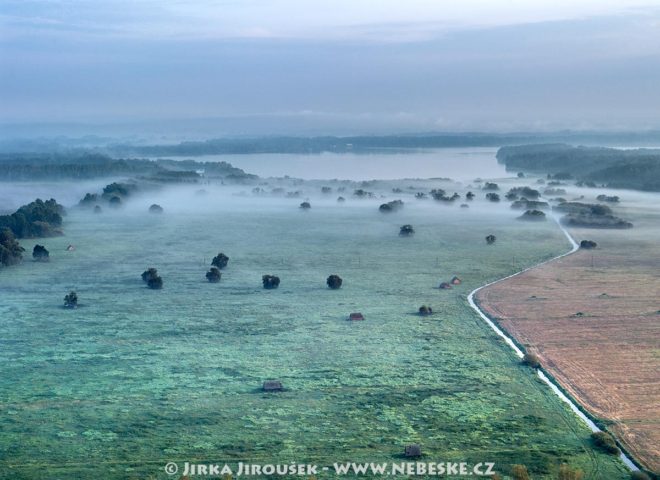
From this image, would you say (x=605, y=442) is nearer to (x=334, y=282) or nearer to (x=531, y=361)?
(x=531, y=361)

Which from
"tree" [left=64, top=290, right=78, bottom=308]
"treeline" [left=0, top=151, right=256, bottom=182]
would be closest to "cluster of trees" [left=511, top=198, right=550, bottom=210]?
"treeline" [left=0, top=151, right=256, bottom=182]

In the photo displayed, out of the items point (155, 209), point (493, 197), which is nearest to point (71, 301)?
point (155, 209)

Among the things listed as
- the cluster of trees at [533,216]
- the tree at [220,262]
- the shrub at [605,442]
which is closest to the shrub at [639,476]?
the shrub at [605,442]

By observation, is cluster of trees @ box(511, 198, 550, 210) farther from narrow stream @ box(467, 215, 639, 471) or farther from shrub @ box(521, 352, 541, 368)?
shrub @ box(521, 352, 541, 368)

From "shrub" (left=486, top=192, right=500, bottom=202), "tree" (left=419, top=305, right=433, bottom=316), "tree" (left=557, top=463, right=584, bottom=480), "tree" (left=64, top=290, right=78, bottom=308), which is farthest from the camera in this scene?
"shrub" (left=486, top=192, right=500, bottom=202)

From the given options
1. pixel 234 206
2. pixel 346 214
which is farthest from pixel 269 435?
pixel 234 206

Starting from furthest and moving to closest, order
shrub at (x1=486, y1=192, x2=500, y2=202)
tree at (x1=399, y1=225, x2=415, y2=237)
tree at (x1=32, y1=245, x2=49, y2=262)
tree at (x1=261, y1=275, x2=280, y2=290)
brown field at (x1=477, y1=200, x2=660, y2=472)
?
shrub at (x1=486, y1=192, x2=500, y2=202) < tree at (x1=399, y1=225, x2=415, y2=237) < tree at (x1=32, y1=245, x2=49, y2=262) < tree at (x1=261, y1=275, x2=280, y2=290) < brown field at (x1=477, y1=200, x2=660, y2=472)

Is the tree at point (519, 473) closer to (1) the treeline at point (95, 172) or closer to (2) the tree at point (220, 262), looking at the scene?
(2) the tree at point (220, 262)
